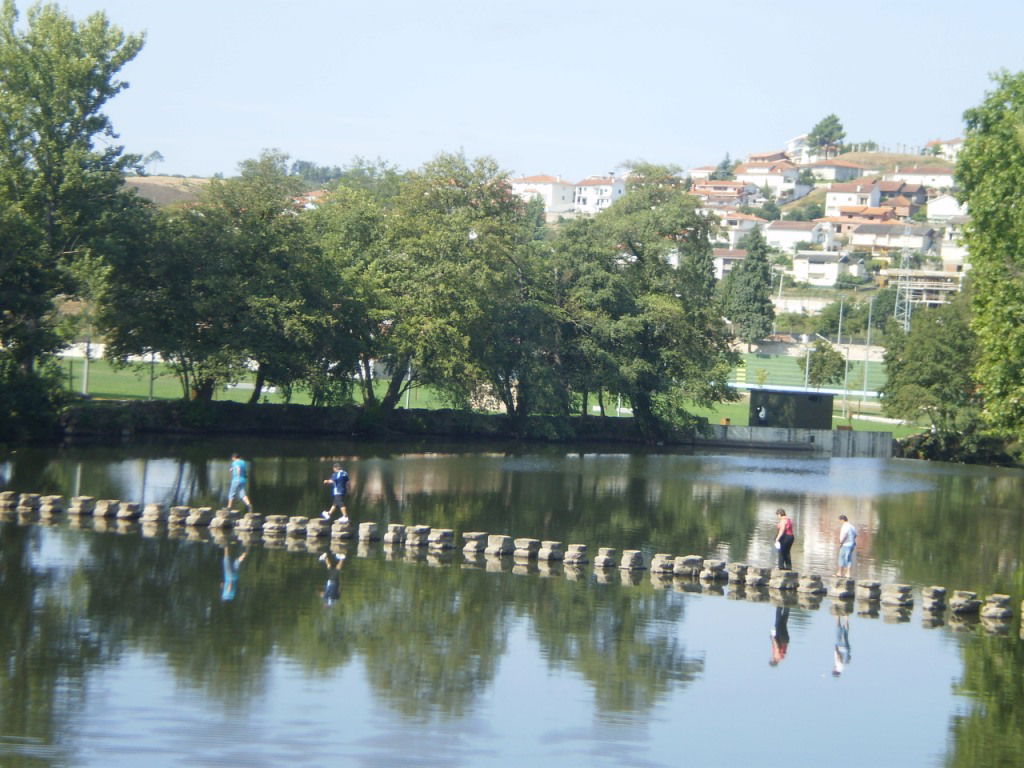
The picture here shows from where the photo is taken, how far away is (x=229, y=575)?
83.4 ft

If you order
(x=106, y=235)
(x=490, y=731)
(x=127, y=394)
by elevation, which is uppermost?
(x=106, y=235)

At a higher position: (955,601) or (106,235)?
(106,235)

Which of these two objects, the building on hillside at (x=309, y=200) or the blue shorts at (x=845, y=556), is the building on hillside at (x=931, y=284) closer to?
the building on hillside at (x=309, y=200)

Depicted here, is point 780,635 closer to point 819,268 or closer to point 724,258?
point 819,268

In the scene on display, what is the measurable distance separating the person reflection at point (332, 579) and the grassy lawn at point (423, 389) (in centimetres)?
2606

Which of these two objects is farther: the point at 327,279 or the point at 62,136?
the point at 327,279

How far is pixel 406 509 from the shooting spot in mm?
36375

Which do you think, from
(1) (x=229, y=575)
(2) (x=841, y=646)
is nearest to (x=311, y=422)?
(1) (x=229, y=575)

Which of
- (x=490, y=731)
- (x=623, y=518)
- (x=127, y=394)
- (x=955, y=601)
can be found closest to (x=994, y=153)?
(x=623, y=518)

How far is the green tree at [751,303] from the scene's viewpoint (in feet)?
401

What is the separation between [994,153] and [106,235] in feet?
109

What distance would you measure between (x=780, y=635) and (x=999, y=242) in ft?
81.1

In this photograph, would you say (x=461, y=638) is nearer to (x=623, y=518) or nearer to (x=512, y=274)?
(x=623, y=518)

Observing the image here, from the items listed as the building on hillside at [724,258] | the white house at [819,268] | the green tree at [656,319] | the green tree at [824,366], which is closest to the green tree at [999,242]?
the green tree at [656,319]
